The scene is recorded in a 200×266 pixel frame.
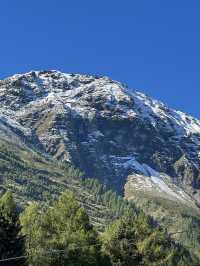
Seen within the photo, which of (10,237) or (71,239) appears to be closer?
(10,237)

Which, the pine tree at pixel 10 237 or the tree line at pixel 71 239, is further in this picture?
the tree line at pixel 71 239

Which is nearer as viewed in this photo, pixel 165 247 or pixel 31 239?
pixel 31 239

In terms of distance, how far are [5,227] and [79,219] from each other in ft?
42.3

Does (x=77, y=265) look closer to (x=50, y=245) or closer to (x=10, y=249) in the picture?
(x=50, y=245)

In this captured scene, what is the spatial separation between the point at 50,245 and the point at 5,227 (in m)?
8.54

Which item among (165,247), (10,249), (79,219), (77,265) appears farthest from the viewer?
(165,247)

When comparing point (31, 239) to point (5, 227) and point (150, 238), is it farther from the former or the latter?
point (150, 238)

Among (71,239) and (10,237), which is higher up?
(71,239)

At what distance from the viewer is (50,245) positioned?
71375 mm

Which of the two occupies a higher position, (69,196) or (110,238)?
(69,196)

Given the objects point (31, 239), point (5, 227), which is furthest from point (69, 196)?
point (5, 227)

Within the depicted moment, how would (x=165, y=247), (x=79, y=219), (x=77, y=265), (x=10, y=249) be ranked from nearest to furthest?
(x=10, y=249) < (x=77, y=265) < (x=79, y=219) < (x=165, y=247)

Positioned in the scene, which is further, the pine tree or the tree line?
the tree line

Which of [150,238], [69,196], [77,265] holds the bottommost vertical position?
[77,265]
